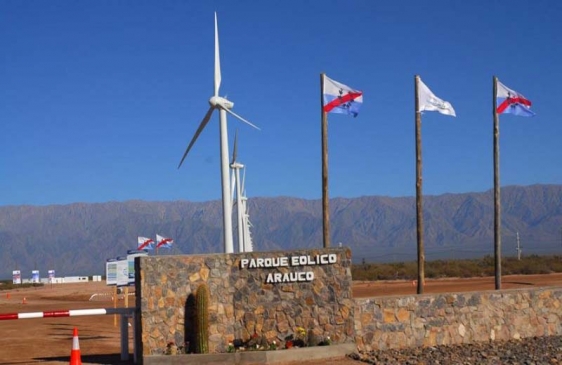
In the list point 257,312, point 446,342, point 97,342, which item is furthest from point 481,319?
point 97,342

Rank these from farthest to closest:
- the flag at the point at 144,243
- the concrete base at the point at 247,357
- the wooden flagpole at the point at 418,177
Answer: the flag at the point at 144,243 < the wooden flagpole at the point at 418,177 < the concrete base at the point at 247,357

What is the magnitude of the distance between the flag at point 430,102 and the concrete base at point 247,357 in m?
9.17

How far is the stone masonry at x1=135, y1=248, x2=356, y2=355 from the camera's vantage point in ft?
63.9

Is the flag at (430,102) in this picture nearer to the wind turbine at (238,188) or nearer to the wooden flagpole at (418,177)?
the wooden flagpole at (418,177)

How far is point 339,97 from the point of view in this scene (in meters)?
24.4

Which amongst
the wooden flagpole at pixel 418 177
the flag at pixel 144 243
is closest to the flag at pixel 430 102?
the wooden flagpole at pixel 418 177

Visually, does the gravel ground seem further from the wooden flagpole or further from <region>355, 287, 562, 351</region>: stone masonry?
the wooden flagpole

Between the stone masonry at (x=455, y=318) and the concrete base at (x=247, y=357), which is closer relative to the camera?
the concrete base at (x=247, y=357)

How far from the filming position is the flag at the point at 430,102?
25828 millimetres

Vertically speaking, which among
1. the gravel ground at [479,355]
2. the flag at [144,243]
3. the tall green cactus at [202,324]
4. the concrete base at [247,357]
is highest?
the flag at [144,243]

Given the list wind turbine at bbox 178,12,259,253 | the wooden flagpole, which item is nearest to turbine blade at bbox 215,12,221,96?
wind turbine at bbox 178,12,259,253

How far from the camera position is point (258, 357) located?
1912 cm

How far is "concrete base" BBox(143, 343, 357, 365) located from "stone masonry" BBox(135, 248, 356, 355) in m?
0.43

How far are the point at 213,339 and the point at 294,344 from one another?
184 cm
